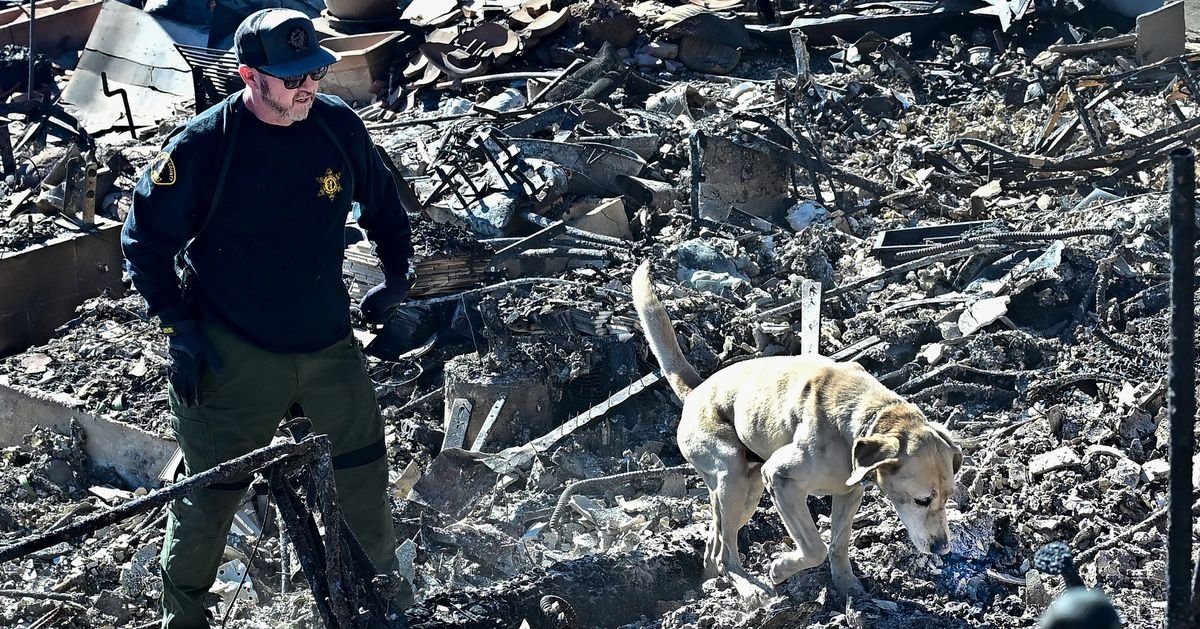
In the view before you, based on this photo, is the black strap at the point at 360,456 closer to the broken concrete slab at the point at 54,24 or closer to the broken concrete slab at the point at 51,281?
the broken concrete slab at the point at 51,281

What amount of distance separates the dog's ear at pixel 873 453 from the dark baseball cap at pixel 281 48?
6.75 ft

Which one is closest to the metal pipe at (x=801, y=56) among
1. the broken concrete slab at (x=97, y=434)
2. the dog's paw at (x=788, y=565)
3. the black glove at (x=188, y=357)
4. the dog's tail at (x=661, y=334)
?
the broken concrete slab at (x=97, y=434)

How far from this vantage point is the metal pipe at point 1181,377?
1.82 meters

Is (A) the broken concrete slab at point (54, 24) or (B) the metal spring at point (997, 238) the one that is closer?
(B) the metal spring at point (997, 238)

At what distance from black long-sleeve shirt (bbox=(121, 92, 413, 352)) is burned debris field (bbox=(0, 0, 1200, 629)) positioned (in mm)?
263

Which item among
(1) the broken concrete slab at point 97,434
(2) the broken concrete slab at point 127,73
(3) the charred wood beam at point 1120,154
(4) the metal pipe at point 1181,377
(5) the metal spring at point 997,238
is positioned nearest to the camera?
(4) the metal pipe at point 1181,377

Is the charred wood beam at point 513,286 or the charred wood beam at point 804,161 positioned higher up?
the charred wood beam at point 804,161

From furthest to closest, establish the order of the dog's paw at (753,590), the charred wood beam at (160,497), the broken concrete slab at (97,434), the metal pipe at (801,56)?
the metal pipe at (801,56)
the broken concrete slab at (97,434)
the dog's paw at (753,590)
the charred wood beam at (160,497)

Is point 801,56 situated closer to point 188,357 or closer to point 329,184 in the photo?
point 329,184

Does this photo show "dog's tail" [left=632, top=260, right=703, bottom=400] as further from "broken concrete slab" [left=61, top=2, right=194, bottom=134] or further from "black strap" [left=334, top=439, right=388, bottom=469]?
"broken concrete slab" [left=61, top=2, right=194, bottom=134]

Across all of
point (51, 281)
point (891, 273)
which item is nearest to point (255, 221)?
point (891, 273)

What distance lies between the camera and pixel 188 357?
4.15 metres

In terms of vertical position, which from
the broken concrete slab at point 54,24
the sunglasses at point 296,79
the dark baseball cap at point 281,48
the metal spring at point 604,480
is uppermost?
the dark baseball cap at point 281,48

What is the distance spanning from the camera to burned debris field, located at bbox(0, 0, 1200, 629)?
4863 millimetres
